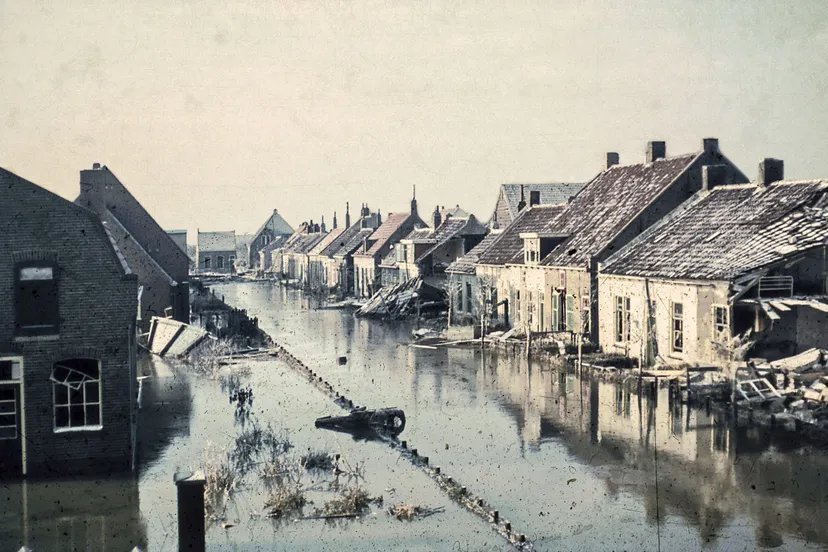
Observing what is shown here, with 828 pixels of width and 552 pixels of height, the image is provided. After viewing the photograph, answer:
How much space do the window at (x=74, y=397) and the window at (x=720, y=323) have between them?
18.4m

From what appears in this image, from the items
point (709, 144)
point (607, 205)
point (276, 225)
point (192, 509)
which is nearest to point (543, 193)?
point (607, 205)

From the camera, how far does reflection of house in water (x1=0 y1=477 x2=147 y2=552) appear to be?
52.6 ft

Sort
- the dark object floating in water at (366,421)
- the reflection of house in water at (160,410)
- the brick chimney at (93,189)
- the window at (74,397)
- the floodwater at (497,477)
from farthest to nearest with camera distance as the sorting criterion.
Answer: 1. the brick chimney at (93,189)
2. the dark object floating in water at (366,421)
3. the reflection of house in water at (160,410)
4. the window at (74,397)
5. the floodwater at (497,477)

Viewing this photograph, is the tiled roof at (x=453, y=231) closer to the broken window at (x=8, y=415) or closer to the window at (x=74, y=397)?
the window at (x=74, y=397)

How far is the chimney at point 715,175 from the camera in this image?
36.9m

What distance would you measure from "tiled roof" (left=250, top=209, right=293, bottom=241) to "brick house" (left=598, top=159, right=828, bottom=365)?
120 meters

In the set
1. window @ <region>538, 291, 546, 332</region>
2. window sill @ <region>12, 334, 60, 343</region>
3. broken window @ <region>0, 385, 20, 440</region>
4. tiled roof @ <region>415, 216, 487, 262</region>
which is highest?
tiled roof @ <region>415, 216, 487, 262</region>

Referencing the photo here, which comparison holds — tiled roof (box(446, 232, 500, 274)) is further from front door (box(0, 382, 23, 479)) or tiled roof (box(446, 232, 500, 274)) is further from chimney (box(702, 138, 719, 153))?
front door (box(0, 382, 23, 479))

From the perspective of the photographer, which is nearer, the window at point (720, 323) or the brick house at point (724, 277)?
the brick house at point (724, 277)

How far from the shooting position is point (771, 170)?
33344 millimetres

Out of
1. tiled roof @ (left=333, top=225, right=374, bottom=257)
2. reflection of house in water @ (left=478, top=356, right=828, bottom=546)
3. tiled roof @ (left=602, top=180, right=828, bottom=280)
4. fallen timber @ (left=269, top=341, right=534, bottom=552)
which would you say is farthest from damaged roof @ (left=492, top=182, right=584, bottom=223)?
fallen timber @ (left=269, top=341, right=534, bottom=552)

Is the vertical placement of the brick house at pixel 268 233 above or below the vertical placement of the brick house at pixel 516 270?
above

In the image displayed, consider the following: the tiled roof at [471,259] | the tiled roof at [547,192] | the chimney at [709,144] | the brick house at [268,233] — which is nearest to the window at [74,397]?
the chimney at [709,144]

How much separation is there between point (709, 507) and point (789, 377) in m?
9.48
